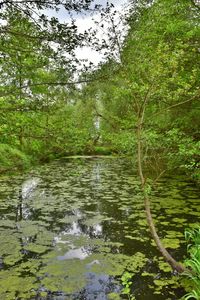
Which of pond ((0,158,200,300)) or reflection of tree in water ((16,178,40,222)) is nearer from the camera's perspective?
pond ((0,158,200,300))

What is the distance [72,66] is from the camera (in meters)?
5.84

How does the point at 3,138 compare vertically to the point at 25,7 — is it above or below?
below

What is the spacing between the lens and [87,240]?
300 inches

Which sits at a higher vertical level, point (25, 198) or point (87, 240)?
point (25, 198)

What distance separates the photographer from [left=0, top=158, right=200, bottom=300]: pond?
5.32 meters

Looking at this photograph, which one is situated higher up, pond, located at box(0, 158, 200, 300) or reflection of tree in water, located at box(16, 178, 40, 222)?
reflection of tree in water, located at box(16, 178, 40, 222)

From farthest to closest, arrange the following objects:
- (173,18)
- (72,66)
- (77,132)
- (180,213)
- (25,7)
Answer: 1. (173,18)
2. (180,213)
3. (77,132)
4. (72,66)
5. (25,7)

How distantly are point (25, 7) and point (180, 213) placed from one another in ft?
23.3

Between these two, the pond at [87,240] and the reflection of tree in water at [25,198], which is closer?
the pond at [87,240]

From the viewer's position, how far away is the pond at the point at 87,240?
5.32 meters

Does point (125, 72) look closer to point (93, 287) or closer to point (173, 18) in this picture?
point (93, 287)

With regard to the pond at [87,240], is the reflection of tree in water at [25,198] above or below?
above

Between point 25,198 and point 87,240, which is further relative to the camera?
point 25,198

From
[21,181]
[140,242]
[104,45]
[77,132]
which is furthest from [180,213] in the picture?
[21,181]
